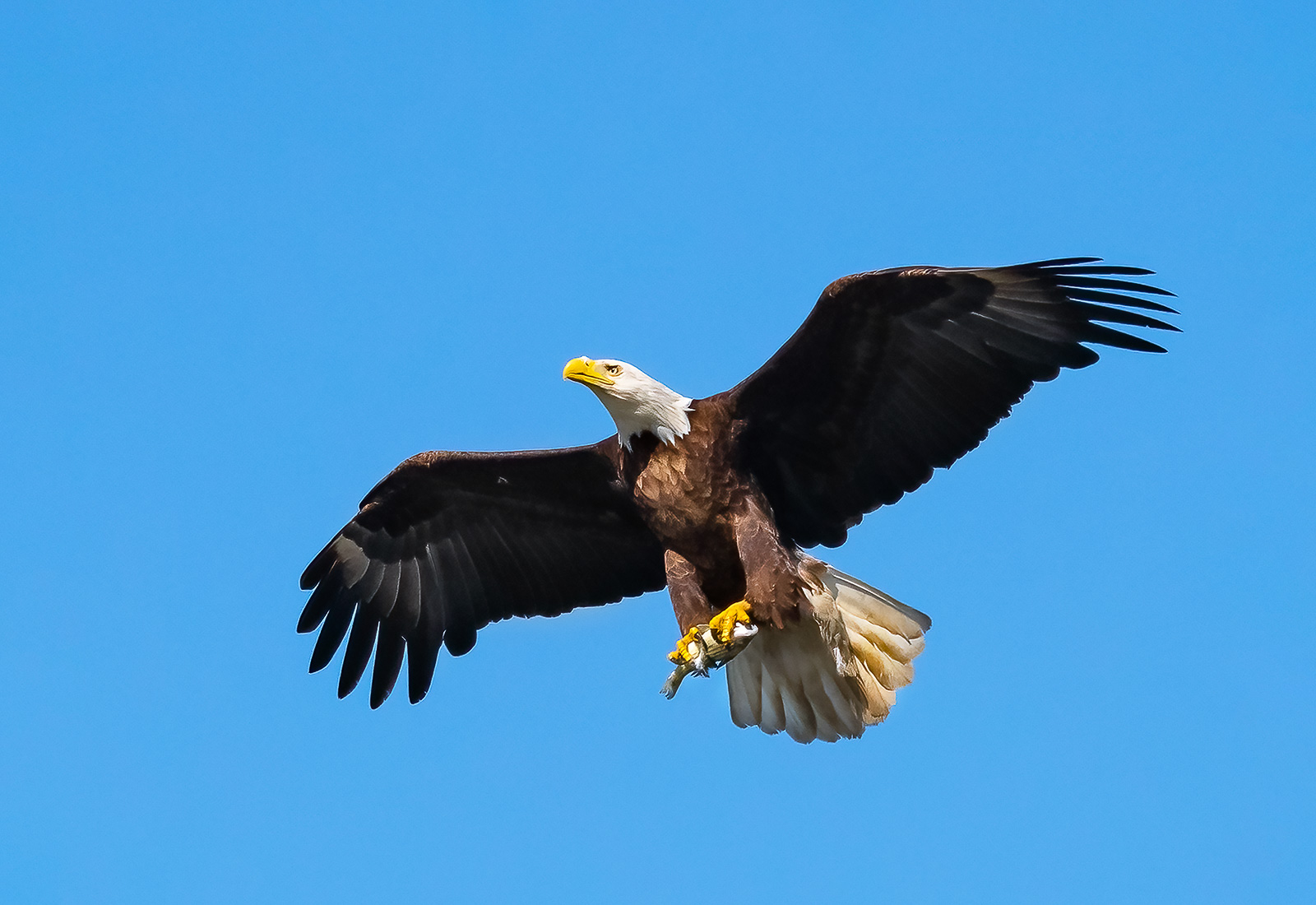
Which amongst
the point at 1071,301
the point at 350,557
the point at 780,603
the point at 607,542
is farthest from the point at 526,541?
the point at 1071,301

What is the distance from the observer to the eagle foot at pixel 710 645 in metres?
8.84

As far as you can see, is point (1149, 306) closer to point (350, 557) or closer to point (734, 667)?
point (734, 667)

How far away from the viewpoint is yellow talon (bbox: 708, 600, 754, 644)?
8883 millimetres

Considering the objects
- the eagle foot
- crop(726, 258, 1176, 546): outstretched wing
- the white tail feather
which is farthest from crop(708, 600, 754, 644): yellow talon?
crop(726, 258, 1176, 546): outstretched wing

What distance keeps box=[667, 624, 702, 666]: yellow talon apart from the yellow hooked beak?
151cm

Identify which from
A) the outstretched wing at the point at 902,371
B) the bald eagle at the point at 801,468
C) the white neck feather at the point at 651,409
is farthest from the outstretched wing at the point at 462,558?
the outstretched wing at the point at 902,371

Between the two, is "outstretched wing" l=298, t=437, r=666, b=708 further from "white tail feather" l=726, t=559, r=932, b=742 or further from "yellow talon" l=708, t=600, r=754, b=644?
"yellow talon" l=708, t=600, r=754, b=644

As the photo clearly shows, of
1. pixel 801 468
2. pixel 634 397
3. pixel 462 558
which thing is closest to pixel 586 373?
pixel 634 397

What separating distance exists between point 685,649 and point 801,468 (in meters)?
1.47

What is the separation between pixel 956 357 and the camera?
9297mm

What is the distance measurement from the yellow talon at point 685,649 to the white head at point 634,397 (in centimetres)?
114

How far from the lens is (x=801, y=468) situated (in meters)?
9.68

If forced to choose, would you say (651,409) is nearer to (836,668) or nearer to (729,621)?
(729,621)

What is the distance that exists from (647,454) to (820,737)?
2.11 m
